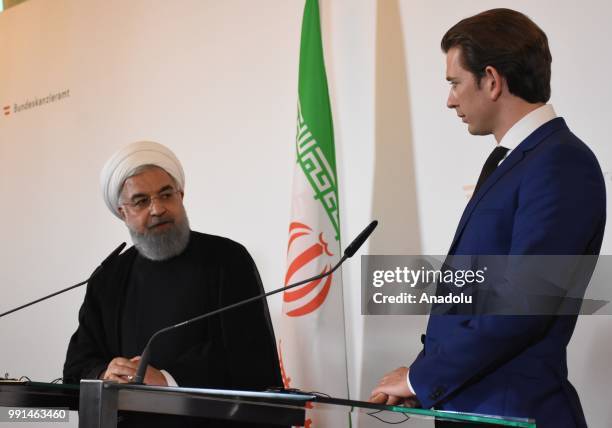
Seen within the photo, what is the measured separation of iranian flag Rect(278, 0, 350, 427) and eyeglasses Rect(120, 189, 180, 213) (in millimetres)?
703

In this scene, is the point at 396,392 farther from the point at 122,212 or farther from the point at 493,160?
the point at 122,212

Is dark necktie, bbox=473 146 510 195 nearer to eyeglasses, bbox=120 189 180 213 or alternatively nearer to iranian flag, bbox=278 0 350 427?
eyeglasses, bbox=120 189 180 213

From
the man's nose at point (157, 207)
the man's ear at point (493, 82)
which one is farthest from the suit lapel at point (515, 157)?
the man's nose at point (157, 207)

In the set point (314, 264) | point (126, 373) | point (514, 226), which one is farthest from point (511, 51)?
point (314, 264)

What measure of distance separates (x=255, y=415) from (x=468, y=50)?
109 centimetres

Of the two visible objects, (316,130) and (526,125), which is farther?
(316,130)

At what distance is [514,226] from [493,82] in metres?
0.39

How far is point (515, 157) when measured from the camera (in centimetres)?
202

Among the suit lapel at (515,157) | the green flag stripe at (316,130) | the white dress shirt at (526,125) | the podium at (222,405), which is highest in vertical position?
the green flag stripe at (316,130)

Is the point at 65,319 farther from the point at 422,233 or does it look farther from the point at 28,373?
the point at 422,233

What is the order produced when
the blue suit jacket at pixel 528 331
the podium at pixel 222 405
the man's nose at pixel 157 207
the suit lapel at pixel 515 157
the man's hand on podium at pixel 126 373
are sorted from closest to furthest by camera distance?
the podium at pixel 222 405, the blue suit jacket at pixel 528 331, the suit lapel at pixel 515 157, the man's hand on podium at pixel 126 373, the man's nose at pixel 157 207

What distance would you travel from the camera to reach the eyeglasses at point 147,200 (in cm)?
314

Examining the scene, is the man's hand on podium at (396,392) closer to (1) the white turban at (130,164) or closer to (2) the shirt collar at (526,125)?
(2) the shirt collar at (526,125)

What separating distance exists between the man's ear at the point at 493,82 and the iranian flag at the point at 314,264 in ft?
5.35
